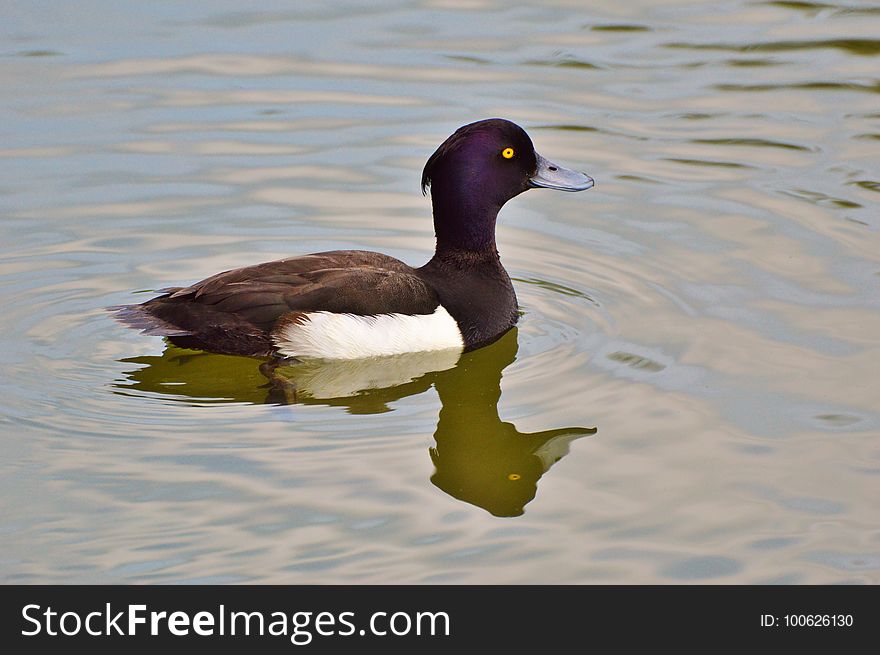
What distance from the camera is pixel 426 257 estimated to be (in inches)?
371

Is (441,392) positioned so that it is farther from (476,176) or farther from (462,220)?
(476,176)

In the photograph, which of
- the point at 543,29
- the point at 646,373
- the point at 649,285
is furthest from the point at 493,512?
the point at 543,29

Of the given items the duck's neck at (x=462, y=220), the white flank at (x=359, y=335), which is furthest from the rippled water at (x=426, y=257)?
the duck's neck at (x=462, y=220)

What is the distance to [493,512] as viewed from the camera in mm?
6273

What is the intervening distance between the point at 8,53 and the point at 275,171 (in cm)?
339

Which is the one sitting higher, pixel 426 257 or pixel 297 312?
pixel 426 257

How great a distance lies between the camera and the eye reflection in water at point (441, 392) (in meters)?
6.69

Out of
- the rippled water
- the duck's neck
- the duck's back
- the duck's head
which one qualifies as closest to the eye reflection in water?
the rippled water

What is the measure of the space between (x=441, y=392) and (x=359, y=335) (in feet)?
1.83

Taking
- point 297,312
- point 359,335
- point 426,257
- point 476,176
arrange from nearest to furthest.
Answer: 1. point 297,312
2. point 359,335
3. point 476,176
4. point 426,257

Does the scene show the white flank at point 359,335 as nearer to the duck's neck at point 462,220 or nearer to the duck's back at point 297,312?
the duck's back at point 297,312

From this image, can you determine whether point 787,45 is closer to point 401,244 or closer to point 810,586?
point 401,244

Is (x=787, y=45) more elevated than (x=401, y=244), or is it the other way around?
(x=787, y=45)

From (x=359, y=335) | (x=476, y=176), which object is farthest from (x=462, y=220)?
(x=359, y=335)
